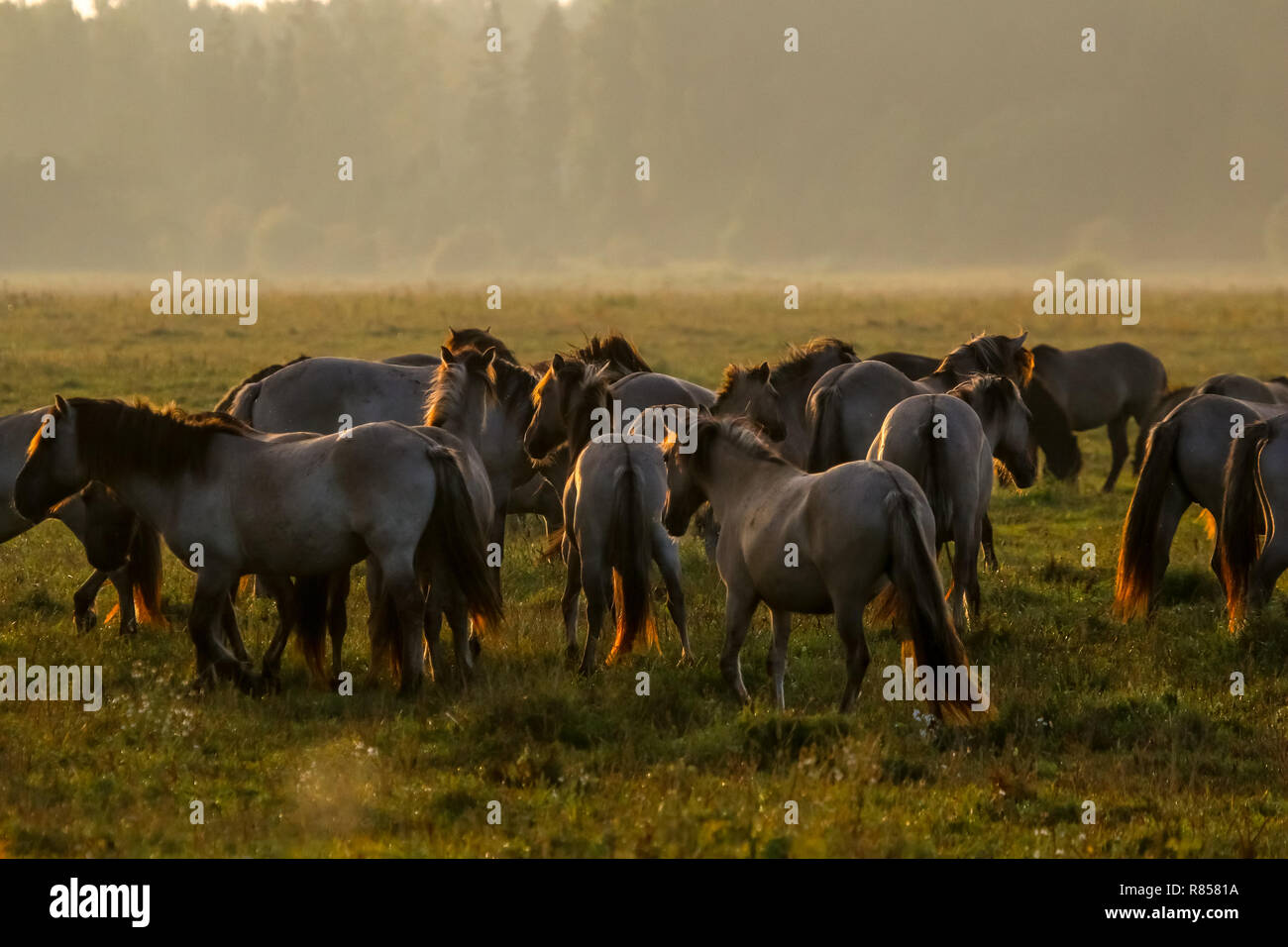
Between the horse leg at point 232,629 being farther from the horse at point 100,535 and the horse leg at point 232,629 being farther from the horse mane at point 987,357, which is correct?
the horse mane at point 987,357

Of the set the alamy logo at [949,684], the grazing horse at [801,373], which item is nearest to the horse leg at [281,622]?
the alamy logo at [949,684]

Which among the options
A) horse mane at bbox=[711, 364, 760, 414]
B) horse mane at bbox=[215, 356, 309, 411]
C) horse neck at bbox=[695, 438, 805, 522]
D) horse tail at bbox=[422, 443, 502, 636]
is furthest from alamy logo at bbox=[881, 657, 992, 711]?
horse mane at bbox=[215, 356, 309, 411]

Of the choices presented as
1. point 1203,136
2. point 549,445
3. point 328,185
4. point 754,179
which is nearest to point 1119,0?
point 1203,136

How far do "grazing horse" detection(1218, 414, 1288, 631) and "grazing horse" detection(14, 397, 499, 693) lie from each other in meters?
5.03

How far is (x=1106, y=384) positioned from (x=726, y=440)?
12.9 metres

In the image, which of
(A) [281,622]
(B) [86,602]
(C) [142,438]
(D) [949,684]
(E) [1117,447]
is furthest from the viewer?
(E) [1117,447]

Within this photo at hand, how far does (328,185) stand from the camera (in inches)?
5094

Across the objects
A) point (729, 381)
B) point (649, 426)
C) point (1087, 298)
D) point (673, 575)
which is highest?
point (1087, 298)

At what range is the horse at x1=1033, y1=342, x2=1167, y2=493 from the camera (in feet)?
64.9

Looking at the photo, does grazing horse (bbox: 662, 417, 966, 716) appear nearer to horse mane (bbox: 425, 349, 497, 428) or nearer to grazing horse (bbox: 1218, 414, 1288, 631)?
horse mane (bbox: 425, 349, 497, 428)

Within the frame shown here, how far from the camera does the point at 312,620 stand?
8922 mm

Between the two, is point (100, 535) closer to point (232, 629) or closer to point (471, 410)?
point (232, 629)
